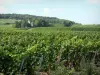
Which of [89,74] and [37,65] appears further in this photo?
[37,65]

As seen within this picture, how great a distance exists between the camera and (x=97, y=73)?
9734mm

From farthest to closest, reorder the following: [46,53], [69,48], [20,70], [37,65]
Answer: [69,48] < [46,53] < [37,65] < [20,70]

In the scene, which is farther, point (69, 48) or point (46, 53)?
point (69, 48)

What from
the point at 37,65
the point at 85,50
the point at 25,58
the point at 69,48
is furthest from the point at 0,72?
the point at 85,50

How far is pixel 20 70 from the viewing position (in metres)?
10.4

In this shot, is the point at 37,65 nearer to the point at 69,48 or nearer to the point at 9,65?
the point at 9,65

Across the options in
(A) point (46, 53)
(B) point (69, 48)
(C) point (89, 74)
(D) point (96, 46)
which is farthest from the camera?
(D) point (96, 46)

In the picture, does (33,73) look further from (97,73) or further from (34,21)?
(34,21)

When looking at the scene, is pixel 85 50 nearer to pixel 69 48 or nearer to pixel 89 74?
pixel 69 48

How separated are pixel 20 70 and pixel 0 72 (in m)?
0.85

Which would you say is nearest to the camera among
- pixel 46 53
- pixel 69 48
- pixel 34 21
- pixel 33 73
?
pixel 33 73

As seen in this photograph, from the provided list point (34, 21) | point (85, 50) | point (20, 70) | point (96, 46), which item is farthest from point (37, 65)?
point (34, 21)

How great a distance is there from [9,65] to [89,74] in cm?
317

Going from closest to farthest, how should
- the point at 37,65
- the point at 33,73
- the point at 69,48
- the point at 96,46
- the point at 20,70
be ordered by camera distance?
1. the point at 20,70
2. the point at 33,73
3. the point at 37,65
4. the point at 69,48
5. the point at 96,46
